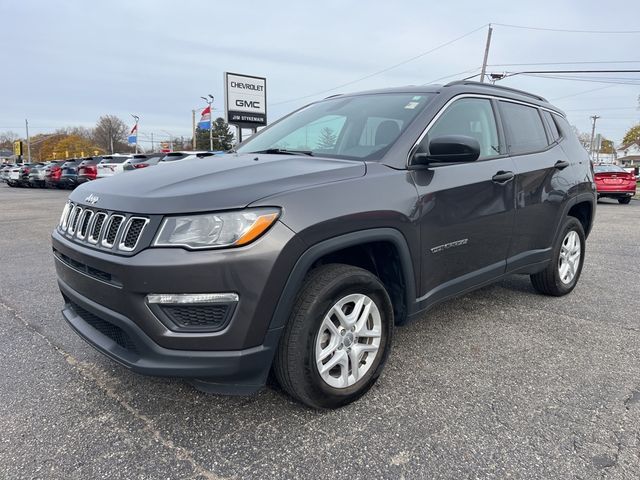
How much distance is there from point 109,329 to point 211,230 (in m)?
0.79

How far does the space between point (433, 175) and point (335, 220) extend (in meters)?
0.87

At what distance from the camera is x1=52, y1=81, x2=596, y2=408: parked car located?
→ 6.89 ft

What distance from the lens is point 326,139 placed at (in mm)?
3248

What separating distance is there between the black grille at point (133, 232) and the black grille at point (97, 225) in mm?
265

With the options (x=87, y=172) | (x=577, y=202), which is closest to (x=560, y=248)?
(x=577, y=202)

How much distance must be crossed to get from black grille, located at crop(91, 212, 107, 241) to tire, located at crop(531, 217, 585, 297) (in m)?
3.55

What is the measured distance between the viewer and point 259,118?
63.3 feet

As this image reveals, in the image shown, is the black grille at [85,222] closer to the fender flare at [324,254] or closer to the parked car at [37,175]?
the fender flare at [324,254]

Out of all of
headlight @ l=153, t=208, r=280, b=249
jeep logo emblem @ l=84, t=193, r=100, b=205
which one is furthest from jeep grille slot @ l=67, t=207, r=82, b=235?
headlight @ l=153, t=208, r=280, b=249

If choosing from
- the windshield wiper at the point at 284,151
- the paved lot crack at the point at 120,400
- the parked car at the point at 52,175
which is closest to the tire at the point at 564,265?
the windshield wiper at the point at 284,151

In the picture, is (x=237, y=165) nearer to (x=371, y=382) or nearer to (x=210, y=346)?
(x=210, y=346)

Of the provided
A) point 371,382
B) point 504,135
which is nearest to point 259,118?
point 504,135

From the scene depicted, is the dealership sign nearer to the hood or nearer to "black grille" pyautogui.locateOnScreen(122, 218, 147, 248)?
the hood

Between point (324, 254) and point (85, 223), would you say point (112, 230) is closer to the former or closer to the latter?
point (85, 223)
